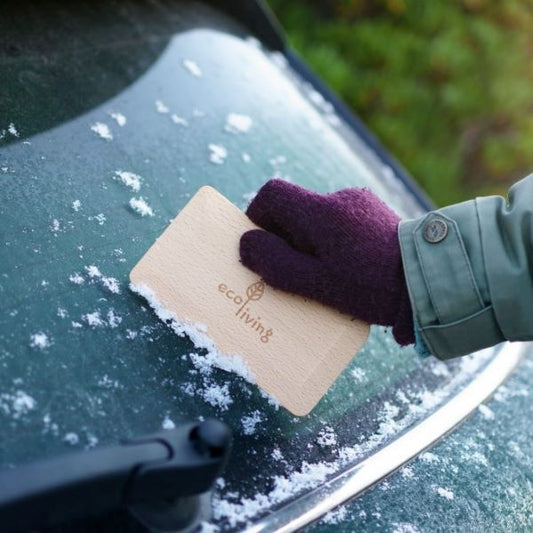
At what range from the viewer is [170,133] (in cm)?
165

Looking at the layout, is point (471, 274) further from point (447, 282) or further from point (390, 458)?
point (390, 458)

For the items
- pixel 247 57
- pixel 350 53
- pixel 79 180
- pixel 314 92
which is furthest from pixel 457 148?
pixel 79 180

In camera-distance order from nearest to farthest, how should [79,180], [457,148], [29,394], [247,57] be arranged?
[29,394] → [79,180] → [247,57] → [457,148]

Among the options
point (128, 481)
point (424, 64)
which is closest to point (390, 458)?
point (128, 481)

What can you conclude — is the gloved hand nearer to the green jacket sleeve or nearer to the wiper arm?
the green jacket sleeve

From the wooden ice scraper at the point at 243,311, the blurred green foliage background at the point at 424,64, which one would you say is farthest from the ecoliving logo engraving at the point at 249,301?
the blurred green foliage background at the point at 424,64

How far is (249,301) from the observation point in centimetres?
136

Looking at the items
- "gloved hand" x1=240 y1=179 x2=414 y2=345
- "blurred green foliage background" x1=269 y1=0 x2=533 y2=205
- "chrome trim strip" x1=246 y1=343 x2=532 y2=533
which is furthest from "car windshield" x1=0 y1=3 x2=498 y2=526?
"blurred green foliage background" x1=269 y1=0 x2=533 y2=205

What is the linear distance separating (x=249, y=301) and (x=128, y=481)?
18.0 inches

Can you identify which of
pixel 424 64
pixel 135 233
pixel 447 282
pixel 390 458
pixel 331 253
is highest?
pixel 135 233

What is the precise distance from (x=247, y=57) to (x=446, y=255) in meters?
0.93

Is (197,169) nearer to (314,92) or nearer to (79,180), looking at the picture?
(79,180)

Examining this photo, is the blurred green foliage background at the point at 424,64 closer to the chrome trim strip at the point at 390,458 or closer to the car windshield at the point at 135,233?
the car windshield at the point at 135,233

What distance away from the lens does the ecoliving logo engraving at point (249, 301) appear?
1349 millimetres
